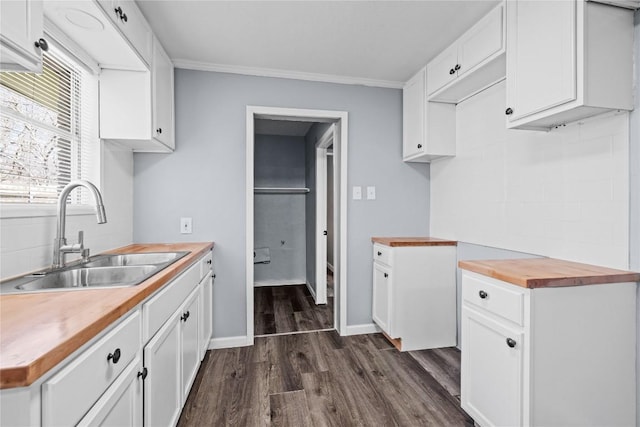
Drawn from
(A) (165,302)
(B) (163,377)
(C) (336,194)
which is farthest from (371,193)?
(B) (163,377)

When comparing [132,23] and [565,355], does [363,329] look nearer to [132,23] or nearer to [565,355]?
[565,355]

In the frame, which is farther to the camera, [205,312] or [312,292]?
[312,292]

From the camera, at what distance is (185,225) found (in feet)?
8.43

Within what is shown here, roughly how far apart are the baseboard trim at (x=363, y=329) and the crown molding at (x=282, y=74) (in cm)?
220

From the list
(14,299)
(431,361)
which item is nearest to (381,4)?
(14,299)

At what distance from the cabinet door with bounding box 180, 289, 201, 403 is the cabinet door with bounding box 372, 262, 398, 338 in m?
1.44

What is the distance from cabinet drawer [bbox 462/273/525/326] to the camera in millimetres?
1348

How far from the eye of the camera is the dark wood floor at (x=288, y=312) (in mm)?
3082

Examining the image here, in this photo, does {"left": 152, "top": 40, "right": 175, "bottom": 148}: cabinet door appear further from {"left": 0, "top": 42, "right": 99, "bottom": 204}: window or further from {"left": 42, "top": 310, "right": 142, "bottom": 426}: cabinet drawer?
{"left": 42, "top": 310, "right": 142, "bottom": 426}: cabinet drawer

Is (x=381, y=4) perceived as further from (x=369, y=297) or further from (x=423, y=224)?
(x=369, y=297)

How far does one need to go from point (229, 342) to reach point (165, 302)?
1.42 metres

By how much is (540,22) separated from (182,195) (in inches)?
99.5

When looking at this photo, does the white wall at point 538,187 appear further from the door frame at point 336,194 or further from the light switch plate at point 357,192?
the door frame at point 336,194

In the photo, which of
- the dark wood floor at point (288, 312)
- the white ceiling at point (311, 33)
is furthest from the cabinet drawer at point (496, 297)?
the dark wood floor at point (288, 312)
